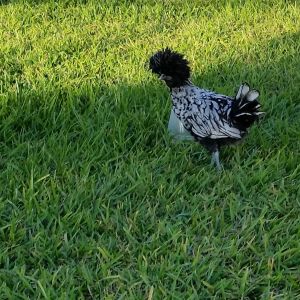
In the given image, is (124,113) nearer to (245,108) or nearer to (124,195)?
(124,195)

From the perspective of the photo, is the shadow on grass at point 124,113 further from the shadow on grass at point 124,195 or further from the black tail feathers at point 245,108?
the black tail feathers at point 245,108

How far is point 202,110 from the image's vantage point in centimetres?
293

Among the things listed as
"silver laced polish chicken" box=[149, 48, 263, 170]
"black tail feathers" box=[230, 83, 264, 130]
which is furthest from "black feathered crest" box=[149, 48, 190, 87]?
"black tail feathers" box=[230, 83, 264, 130]

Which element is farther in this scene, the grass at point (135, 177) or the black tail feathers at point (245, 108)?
the black tail feathers at point (245, 108)

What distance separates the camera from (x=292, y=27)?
4.77m

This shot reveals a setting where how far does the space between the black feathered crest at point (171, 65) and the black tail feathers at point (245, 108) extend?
0.31m

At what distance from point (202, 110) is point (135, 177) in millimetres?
440

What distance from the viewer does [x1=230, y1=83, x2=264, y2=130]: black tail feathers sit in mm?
2705

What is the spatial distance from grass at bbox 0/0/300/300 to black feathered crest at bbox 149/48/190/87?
0.37m

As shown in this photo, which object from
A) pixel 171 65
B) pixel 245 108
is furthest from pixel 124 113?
pixel 245 108

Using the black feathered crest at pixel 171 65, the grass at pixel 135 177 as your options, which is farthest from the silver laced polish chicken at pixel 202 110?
the grass at pixel 135 177

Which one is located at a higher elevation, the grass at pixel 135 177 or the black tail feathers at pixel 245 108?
the black tail feathers at pixel 245 108

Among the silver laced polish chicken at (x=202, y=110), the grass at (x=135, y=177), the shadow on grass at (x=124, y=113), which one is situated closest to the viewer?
the grass at (x=135, y=177)

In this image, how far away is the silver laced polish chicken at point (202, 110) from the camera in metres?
2.82
